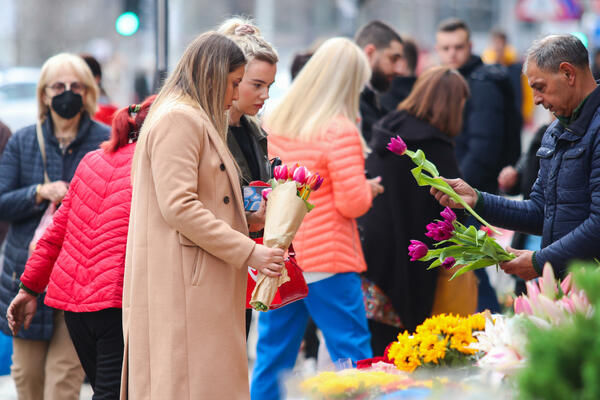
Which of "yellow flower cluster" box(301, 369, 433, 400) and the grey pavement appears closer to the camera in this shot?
"yellow flower cluster" box(301, 369, 433, 400)

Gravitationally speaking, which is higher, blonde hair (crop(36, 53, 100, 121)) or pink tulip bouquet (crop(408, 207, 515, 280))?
blonde hair (crop(36, 53, 100, 121))

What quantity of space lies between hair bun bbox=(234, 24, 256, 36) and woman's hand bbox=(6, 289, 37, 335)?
1.53 metres

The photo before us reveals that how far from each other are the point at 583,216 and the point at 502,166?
3.81 meters

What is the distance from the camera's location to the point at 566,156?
327cm

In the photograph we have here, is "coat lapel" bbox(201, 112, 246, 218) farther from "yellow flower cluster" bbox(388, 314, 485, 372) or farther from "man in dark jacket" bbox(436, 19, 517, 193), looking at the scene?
"man in dark jacket" bbox(436, 19, 517, 193)

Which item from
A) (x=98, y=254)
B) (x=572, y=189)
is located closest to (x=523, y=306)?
(x=572, y=189)

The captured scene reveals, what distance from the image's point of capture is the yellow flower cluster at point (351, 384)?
2.24 metres

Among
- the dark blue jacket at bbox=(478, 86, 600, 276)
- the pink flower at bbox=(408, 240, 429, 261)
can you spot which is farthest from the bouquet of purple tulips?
the dark blue jacket at bbox=(478, 86, 600, 276)

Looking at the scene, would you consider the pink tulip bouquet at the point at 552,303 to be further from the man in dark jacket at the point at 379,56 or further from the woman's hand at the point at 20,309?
the man in dark jacket at the point at 379,56

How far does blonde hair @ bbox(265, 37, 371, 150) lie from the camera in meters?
4.96

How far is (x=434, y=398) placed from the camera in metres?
1.94

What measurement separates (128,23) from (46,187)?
3471 mm

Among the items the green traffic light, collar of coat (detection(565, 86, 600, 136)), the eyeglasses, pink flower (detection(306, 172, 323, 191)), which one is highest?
the green traffic light

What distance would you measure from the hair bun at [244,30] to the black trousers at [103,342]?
1.37m
